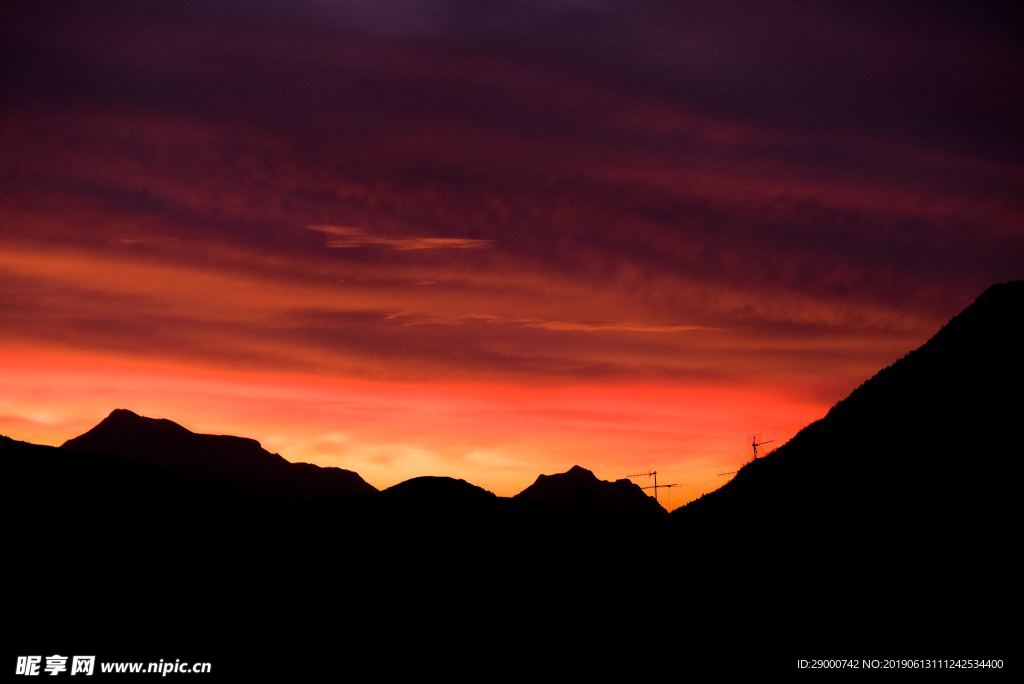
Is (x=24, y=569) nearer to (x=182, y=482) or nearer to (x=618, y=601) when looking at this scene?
(x=182, y=482)

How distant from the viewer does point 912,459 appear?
58188 millimetres

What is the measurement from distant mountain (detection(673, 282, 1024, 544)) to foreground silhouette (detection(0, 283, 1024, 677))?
8.3 inches

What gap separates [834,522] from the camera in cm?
5659

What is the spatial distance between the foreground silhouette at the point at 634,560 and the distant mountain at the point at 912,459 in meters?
0.21

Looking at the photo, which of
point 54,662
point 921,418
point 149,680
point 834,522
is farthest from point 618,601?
point 54,662

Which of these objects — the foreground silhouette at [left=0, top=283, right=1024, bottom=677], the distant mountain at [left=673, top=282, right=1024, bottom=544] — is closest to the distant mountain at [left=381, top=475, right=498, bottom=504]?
the foreground silhouette at [left=0, top=283, right=1024, bottom=677]

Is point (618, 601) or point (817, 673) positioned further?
point (618, 601)

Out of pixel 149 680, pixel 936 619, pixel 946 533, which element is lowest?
pixel 149 680

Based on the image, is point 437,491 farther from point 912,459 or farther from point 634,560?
point 912,459

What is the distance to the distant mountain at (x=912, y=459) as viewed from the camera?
5081cm

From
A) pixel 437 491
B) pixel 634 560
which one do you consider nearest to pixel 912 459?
pixel 634 560

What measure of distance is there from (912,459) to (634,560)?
25.1 metres

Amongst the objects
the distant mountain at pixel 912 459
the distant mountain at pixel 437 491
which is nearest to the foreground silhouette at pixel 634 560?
the distant mountain at pixel 912 459

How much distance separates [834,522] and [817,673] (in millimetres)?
18570
